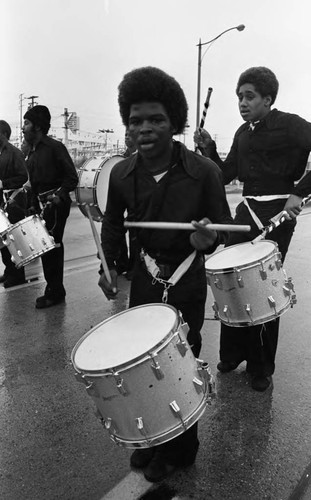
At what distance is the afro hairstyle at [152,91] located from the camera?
6.33ft

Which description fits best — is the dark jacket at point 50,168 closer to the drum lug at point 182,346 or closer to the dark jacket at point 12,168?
the dark jacket at point 12,168

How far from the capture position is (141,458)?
2.25 metres

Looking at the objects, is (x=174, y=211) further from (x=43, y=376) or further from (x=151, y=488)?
(x=43, y=376)

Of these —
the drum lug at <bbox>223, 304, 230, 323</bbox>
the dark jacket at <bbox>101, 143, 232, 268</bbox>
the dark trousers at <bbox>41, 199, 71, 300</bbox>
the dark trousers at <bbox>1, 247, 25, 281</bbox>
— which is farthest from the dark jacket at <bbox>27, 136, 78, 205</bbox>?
the dark jacket at <bbox>101, 143, 232, 268</bbox>

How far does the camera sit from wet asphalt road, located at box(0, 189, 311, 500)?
85.0 inches

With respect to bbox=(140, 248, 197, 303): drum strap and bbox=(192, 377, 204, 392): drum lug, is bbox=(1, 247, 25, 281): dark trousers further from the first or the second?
bbox=(192, 377, 204, 392): drum lug

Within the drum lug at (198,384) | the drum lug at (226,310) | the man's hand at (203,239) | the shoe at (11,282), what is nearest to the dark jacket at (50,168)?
the shoe at (11,282)

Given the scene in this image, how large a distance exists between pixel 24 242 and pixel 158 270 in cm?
237

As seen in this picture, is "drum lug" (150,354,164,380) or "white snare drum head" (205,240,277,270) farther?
"white snare drum head" (205,240,277,270)

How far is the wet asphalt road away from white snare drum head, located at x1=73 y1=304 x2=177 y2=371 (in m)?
0.19

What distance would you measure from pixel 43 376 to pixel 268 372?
160cm

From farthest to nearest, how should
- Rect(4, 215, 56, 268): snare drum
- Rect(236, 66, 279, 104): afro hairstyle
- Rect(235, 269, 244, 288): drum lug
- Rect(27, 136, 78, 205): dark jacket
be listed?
Rect(27, 136, 78, 205): dark jacket < Rect(4, 215, 56, 268): snare drum < Rect(236, 66, 279, 104): afro hairstyle < Rect(235, 269, 244, 288): drum lug

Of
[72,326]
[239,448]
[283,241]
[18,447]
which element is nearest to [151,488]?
[239,448]

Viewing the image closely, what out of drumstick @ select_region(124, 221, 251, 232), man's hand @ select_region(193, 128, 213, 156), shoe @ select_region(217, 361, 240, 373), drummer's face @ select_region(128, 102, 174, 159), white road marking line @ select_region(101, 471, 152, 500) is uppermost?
drummer's face @ select_region(128, 102, 174, 159)
